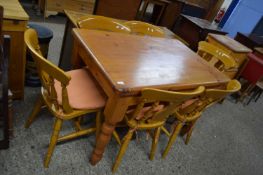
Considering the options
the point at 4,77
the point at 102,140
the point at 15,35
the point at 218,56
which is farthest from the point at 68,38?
the point at 218,56

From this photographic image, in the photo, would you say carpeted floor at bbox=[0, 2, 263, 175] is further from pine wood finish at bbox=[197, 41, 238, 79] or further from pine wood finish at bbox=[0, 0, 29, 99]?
pine wood finish at bbox=[197, 41, 238, 79]

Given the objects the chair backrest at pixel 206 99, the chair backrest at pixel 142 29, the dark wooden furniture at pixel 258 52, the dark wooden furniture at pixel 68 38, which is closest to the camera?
the chair backrest at pixel 206 99

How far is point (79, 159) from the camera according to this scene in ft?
5.08

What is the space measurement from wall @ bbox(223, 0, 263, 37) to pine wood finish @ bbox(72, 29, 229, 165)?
13.4 feet

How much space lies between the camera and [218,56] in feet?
7.02

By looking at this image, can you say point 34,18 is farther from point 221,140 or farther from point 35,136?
point 221,140

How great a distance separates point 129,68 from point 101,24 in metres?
0.74

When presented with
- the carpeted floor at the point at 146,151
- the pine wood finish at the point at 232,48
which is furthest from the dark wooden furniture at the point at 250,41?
the carpeted floor at the point at 146,151

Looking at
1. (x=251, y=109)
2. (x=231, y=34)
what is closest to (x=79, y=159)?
(x=251, y=109)

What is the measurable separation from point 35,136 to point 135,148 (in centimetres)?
77

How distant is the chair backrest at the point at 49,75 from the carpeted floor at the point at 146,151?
1.43 feet

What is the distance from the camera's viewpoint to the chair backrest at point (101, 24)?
1744 mm

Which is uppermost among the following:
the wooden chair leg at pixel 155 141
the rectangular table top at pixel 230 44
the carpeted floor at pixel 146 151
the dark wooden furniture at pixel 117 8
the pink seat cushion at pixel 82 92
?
the rectangular table top at pixel 230 44

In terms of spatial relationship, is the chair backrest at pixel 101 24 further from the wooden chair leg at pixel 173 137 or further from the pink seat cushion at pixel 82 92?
the wooden chair leg at pixel 173 137
